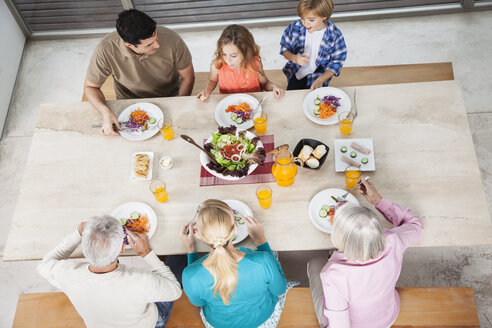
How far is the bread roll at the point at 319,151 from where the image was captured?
2061 millimetres

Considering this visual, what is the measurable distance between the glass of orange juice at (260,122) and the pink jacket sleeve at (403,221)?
2.50ft

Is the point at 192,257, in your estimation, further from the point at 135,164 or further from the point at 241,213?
the point at 135,164

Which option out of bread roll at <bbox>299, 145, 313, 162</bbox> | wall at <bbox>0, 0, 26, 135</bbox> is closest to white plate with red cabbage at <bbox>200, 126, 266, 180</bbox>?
bread roll at <bbox>299, 145, 313, 162</bbox>

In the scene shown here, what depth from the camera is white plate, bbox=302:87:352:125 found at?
2268mm

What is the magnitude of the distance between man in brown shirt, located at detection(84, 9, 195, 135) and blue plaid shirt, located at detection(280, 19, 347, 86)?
726mm

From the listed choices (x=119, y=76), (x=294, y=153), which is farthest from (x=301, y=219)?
(x=119, y=76)

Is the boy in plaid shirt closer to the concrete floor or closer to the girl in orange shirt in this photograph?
the girl in orange shirt

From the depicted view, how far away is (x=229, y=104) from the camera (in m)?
2.43

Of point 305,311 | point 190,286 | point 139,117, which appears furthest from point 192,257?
point 139,117

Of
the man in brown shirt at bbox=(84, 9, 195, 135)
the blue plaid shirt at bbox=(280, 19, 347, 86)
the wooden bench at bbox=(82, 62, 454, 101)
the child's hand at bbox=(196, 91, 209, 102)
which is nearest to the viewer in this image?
the man in brown shirt at bbox=(84, 9, 195, 135)

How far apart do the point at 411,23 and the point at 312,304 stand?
10.0ft

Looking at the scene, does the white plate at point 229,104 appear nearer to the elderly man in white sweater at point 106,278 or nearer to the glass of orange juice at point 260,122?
the glass of orange juice at point 260,122

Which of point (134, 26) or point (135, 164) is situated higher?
point (134, 26)

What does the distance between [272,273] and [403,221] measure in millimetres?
682
